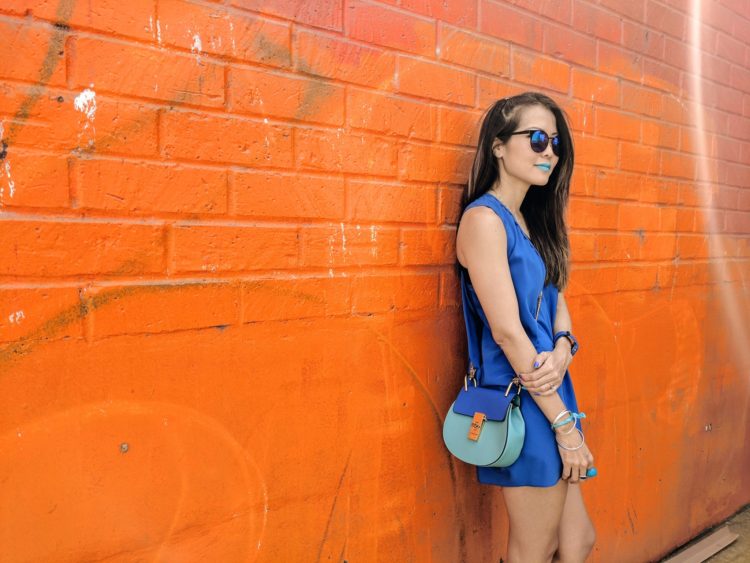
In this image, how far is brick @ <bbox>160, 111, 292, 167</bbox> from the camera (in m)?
1.72

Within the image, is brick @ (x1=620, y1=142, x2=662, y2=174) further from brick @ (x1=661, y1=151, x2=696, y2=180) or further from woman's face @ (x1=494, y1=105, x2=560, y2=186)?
woman's face @ (x1=494, y1=105, x2=560, y2=186)

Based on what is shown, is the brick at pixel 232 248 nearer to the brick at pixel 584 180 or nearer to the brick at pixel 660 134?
the brick at pixel 584 180

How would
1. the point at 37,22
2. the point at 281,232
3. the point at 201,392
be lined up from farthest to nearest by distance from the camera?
the point at 281,232 → the point at 201,392 → the point at 37,22

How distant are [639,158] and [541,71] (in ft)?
2.62

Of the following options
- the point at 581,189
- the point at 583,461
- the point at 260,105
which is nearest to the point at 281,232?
the point at 260,105

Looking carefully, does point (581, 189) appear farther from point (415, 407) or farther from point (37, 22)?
point (37, 22)

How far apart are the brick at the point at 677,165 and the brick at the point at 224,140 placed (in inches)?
87.0

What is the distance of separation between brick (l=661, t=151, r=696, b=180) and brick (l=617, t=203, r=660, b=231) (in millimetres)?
222

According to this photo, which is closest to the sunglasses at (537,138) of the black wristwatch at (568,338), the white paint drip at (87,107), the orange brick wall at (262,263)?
the orange brick wall at (262,263)

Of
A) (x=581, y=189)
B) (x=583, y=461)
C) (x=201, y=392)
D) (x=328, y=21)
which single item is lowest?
(x=583, y=461)

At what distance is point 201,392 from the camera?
179cm

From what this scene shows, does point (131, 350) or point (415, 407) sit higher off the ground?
point (131, 350)

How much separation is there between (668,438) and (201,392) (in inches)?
105

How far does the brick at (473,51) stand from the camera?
233 cm
